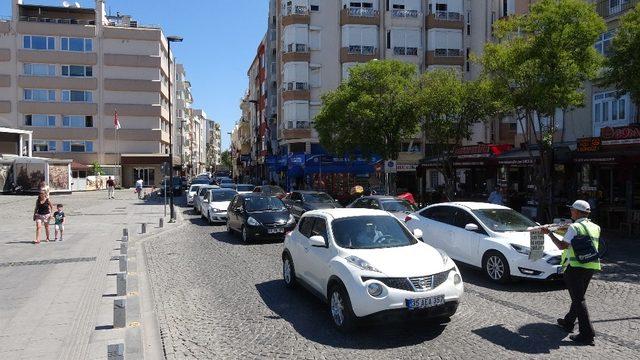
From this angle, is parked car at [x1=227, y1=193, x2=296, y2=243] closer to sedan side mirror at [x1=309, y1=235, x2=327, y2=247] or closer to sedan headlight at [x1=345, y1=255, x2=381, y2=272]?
sedan side mirror at [x1=309, y1=235, x2=327, y2=247]

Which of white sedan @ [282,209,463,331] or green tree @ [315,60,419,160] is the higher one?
green tree @ [315,60,419,160]

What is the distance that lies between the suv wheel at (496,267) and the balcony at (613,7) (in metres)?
17.6

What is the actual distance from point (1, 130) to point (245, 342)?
46.5 meters

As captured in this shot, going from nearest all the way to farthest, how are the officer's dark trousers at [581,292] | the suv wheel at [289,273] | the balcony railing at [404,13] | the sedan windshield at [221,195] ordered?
the officer's dark trousers at [581,292]
the suv wheel at [289,273]
the sedan windshield at [221,195]
the balcony railing at [404,13]

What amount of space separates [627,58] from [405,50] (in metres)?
31.6

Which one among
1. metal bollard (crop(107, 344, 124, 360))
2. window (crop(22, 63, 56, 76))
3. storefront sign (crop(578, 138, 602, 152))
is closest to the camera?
metal bollard (crop(107, 344, 124, 360))

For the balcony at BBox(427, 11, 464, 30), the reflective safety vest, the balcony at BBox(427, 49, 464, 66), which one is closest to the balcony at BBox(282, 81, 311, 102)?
the balcony at BBox(427, 49, 464, 66)

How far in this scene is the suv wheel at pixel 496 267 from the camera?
30.9ft

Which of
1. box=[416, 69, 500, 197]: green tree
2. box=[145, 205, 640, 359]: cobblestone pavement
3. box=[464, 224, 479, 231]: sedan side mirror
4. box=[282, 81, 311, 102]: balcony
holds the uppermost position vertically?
box=[282, 81, 311, 102]: balcony

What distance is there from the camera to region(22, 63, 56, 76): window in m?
59.3

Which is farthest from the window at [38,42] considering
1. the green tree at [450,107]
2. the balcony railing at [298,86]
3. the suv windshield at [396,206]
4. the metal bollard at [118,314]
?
the metal bollard at [118,314]

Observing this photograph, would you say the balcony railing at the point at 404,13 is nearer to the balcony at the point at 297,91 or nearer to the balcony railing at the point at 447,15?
the balcony railing at the point at 447,15

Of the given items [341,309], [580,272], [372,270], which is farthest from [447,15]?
[341,309]

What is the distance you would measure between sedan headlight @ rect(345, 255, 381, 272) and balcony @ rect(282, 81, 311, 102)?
125ft
